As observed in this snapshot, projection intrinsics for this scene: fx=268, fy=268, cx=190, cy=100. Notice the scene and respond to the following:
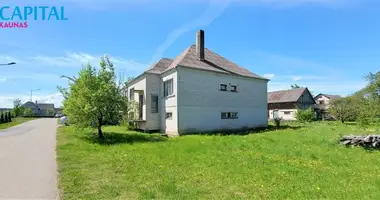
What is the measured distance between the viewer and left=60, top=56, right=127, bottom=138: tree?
58.3ft

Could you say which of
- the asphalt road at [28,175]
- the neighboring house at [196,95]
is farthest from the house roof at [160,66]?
the asphalt road at [28,175]

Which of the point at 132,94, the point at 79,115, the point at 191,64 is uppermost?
the point at 191,64

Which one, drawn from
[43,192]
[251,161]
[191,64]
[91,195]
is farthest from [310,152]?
[191,64]

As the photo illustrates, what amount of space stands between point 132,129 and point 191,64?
8539 millimetres

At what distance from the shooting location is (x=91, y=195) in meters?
6.12

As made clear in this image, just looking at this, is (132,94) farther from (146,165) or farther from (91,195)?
(91,195)

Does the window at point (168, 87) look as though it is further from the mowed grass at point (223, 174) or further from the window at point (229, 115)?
the mowed grass at point (223, 174)

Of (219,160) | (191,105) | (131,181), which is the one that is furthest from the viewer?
(191,105)

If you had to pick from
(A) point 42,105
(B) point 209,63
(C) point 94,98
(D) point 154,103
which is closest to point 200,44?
(B) point 209,63

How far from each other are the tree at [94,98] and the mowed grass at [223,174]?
19.5 ft

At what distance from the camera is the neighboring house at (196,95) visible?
2208 cm

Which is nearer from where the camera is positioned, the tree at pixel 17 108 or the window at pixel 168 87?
the window at pixel 168 87

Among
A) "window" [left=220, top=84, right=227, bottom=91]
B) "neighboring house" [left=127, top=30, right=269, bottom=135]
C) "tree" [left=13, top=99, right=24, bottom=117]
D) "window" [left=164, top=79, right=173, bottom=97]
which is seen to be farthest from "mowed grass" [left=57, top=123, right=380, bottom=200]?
"tree" [left=13, top=99, right=24, bottom=117]

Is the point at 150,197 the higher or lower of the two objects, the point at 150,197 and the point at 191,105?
Answer: the lower
